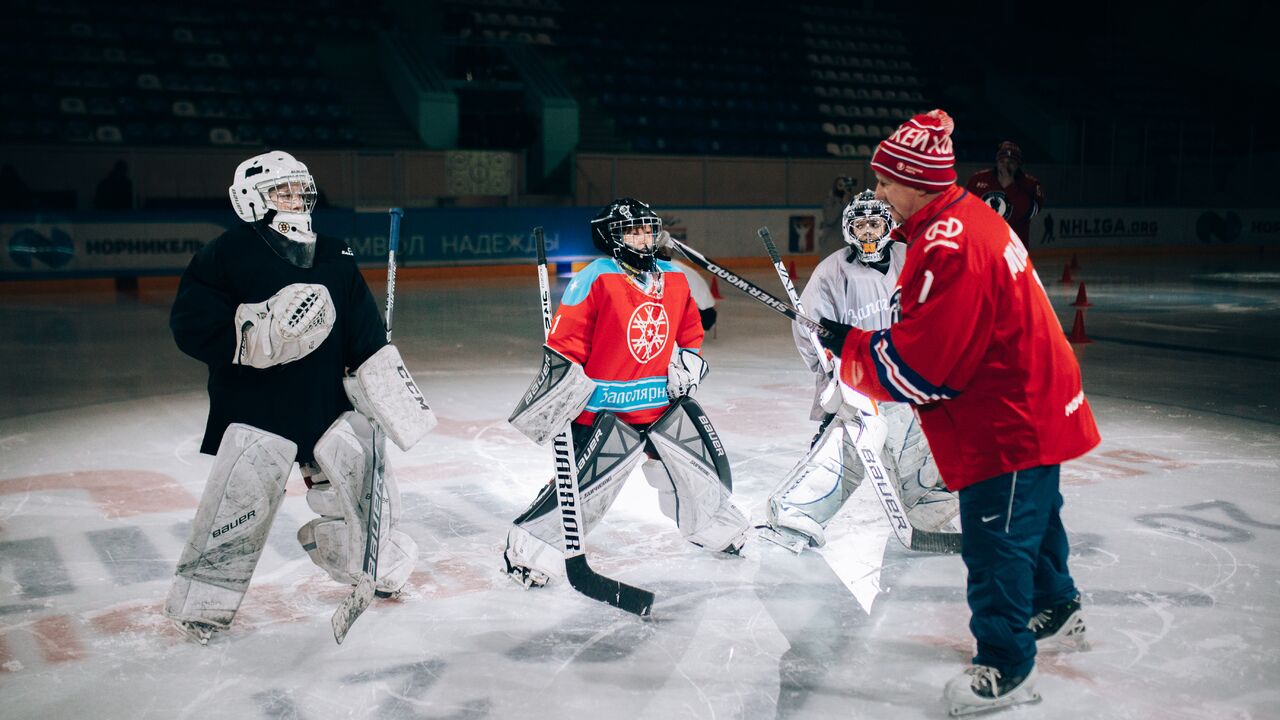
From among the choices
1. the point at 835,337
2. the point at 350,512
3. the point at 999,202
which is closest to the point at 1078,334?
the point at 999,202

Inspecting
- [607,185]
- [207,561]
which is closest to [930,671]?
[207,561]

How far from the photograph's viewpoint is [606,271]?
4348mm

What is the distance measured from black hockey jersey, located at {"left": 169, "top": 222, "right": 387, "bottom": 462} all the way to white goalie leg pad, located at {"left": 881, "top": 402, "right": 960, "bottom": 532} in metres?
2.20

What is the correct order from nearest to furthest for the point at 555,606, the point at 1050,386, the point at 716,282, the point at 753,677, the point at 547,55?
the point at 1050,386, the point at 753,677, the point at 555,606, the point at 716,282, the point at 547,55

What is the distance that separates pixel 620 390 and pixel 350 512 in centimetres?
108

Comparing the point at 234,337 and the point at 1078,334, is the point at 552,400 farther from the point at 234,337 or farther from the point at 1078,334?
the point at 1078,334

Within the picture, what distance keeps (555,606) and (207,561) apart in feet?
3.93

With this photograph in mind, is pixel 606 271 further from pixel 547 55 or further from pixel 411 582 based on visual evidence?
pixel 547 55

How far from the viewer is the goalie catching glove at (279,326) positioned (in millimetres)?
3664

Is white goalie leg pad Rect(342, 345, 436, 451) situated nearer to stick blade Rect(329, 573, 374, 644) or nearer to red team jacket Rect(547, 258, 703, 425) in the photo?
stick blade Rect(329, 573, 374, 644)

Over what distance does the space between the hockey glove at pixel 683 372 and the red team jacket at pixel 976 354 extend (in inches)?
46.2

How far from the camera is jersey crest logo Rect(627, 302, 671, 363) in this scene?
4.36 meters

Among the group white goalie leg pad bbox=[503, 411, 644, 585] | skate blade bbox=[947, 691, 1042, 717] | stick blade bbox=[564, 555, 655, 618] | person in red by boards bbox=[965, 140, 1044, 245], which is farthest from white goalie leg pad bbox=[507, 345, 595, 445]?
person in red by boards bbox=[965, 140, 1044, 245]

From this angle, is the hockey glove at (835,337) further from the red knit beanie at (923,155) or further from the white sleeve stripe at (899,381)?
the red knit beanie at (923,155)
